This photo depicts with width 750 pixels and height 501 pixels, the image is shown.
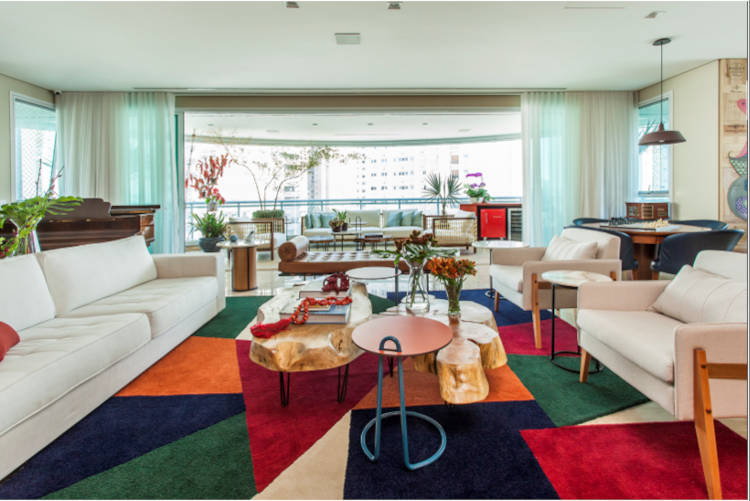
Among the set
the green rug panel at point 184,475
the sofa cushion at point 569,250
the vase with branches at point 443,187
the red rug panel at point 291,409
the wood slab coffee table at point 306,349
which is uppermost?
the vase with branches at point 443,187

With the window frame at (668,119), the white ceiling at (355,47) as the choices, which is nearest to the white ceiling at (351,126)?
the white ceiling at (355,47)

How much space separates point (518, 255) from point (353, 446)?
2.70 m

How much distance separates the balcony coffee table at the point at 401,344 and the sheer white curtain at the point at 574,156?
495 centimetres

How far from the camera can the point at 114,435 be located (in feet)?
5.93

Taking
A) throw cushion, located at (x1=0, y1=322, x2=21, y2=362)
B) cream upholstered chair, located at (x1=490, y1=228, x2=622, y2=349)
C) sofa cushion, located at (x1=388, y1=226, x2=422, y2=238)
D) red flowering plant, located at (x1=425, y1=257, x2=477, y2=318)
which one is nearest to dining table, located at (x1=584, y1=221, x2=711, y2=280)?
cream upholstered chair, located at (x1=490, y1=228, x2=622, y2=349)

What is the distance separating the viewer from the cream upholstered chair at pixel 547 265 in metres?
2.96

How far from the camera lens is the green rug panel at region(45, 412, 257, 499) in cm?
143

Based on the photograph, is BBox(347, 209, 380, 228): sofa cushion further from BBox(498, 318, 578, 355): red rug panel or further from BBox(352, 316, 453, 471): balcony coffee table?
BBox(352, 316, 453, 471): balcony coffee table

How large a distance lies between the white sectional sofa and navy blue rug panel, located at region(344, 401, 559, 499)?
1207 millimetres

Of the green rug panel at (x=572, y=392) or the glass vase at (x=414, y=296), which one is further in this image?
the glass vase at (x=414, y=296)

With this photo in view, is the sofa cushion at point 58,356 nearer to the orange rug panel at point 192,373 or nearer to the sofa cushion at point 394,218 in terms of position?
the orange rug panel at point 192,373

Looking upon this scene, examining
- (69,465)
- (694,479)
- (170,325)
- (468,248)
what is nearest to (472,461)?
(694,479)

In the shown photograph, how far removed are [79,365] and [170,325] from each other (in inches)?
32.3

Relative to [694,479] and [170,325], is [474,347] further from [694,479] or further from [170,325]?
[170,325]
